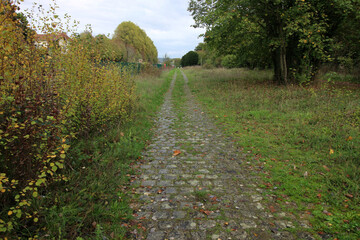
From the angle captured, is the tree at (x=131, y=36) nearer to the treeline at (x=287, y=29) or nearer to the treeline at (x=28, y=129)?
the treeline at (x=287, y=29)

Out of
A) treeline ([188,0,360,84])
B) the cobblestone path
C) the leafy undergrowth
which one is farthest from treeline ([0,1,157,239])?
treeline ([188,0,360,84])

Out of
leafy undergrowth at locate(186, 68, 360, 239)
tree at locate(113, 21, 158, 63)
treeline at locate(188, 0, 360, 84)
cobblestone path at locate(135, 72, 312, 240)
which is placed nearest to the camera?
cobblestone path at locate(135, 72, 312, 240)

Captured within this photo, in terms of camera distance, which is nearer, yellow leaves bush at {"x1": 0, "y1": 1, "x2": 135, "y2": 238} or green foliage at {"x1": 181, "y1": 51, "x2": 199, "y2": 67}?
yellow leaves bush at {"x1": 0, "y1": 1, "x2": 135, "y2": 238}

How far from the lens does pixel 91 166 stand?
430 centimetres

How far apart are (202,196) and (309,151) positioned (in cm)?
342

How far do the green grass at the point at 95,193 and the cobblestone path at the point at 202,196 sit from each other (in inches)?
12.7

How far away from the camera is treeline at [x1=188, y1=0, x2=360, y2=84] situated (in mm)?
11773

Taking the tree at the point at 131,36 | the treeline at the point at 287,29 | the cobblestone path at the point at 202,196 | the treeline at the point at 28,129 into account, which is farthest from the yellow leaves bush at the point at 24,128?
the tree at the point at 131,36

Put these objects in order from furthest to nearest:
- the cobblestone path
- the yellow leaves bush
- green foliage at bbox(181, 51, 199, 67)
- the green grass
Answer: green foliage at bbox(181, 51, 199, 67) < the cobblestone path < the green grass < the yellow leaves bush

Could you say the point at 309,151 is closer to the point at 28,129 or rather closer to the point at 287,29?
the point at 28,129

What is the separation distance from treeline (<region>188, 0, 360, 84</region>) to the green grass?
34.3 feet

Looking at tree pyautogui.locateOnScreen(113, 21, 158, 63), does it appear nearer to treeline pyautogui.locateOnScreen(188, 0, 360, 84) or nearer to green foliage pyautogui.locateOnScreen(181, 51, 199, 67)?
→ treeline pyautogui.locateOnScreen(188, 0, 360, 84)

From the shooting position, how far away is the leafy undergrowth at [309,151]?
3463 millimetres

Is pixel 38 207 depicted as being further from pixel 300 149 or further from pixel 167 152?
pixel 300 149
